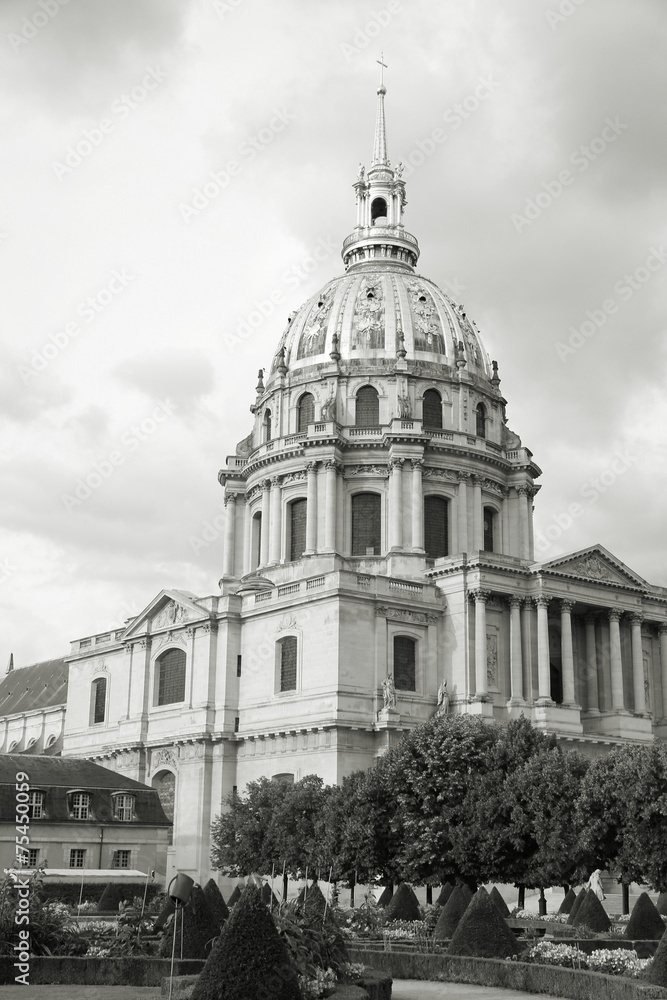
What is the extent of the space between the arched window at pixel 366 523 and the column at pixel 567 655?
13931 mm

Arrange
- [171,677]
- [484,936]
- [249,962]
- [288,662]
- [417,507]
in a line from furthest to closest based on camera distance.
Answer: [417,507]
[171,677]
[288,662]
[484,936]
[249,962]

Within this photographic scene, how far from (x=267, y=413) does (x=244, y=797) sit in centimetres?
3133

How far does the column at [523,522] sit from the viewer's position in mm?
83312

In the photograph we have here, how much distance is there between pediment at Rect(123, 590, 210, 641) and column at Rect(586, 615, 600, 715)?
22752mm

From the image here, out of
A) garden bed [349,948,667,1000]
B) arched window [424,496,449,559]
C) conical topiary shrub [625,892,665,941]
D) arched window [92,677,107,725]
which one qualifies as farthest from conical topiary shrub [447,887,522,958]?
arched window [92,677,107,725]

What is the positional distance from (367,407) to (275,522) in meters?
10.0

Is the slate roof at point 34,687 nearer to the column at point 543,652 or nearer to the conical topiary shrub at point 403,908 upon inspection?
the column at point 543,652

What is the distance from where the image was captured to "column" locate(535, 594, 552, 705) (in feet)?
220

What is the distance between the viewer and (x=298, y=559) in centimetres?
8006

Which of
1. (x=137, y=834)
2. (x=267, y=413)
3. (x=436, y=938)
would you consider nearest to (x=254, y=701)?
(x=137, y=834)

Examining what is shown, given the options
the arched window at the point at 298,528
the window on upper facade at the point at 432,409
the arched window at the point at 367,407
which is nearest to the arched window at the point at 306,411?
the arched window at the point at 367,407

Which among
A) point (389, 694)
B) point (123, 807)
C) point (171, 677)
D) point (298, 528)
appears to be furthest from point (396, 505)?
point (123, 807)

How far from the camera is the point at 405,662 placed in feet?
222

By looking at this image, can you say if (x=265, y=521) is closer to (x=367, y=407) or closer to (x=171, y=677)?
(x=367, y=407)
